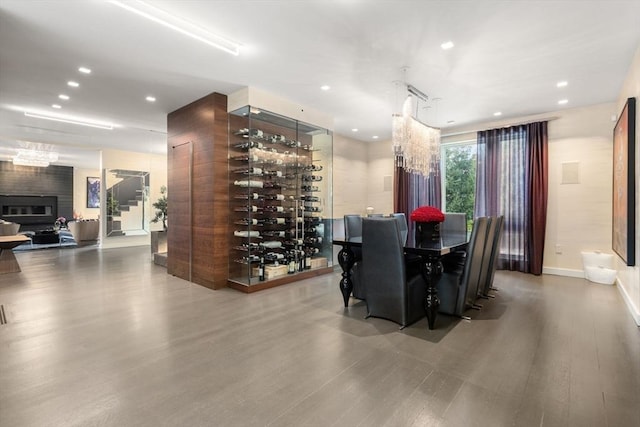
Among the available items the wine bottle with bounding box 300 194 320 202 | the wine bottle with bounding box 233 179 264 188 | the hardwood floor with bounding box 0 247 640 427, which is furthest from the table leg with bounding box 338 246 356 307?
the wine bottle with bounding box 300 194 320 202

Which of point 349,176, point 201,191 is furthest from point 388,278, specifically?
point 349,176

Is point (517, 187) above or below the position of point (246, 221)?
above

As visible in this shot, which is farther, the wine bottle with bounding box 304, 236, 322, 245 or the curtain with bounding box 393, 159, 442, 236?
the curtain with bounding box 393, 159, 442, 236

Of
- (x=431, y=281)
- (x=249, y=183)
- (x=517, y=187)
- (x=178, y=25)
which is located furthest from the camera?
(x=517, y=187)

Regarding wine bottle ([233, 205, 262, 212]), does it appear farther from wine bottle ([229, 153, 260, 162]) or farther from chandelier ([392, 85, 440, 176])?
chandelier ([392, 85, 440, 176])

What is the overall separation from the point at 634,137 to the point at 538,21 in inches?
77.6

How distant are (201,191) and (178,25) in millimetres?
2478

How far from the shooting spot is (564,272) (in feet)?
18.3

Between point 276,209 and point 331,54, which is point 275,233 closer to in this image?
point 276,209

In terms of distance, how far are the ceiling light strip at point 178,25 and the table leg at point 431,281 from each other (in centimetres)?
311

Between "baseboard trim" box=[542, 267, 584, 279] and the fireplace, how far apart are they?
54.0 feet

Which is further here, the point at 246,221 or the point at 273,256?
the point at 273,256

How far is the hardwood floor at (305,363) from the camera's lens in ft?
6.07

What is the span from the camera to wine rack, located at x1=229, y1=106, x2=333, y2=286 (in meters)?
4.80
